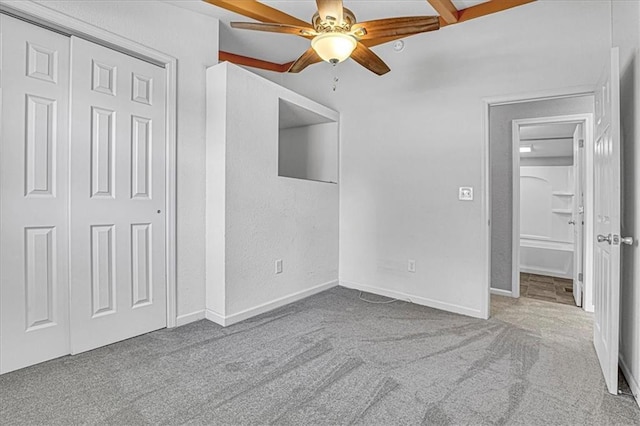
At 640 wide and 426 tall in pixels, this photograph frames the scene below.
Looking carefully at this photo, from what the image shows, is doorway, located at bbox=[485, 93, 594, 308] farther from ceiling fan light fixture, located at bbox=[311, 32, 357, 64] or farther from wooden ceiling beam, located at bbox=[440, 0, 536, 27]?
ceiling fan light fixture, located at bbox=[311, 32, 357, 64]

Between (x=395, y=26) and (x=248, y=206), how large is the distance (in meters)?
1.88

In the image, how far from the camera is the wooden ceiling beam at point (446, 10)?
2.94 meters

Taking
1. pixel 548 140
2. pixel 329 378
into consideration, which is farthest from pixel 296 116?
Answer: pixel 548 140

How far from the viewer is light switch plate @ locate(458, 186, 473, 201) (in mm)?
3307

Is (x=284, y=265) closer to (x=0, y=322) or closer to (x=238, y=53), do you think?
(x=0, y=322)

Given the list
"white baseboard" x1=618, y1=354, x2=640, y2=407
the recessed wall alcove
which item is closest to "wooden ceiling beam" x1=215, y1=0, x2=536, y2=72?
the recessed wall alcove

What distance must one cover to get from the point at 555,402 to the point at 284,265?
2407 millimetres

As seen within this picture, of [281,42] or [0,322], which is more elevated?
[281,42]

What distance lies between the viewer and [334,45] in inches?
86.7

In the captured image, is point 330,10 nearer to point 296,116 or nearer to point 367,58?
point 367,58

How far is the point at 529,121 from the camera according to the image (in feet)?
13.1

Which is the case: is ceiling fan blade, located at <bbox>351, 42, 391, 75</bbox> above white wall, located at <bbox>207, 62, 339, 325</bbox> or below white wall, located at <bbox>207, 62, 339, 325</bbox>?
above

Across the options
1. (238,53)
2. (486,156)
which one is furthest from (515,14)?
(238,53)

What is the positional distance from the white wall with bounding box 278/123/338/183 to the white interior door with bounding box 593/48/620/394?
2600 mm
